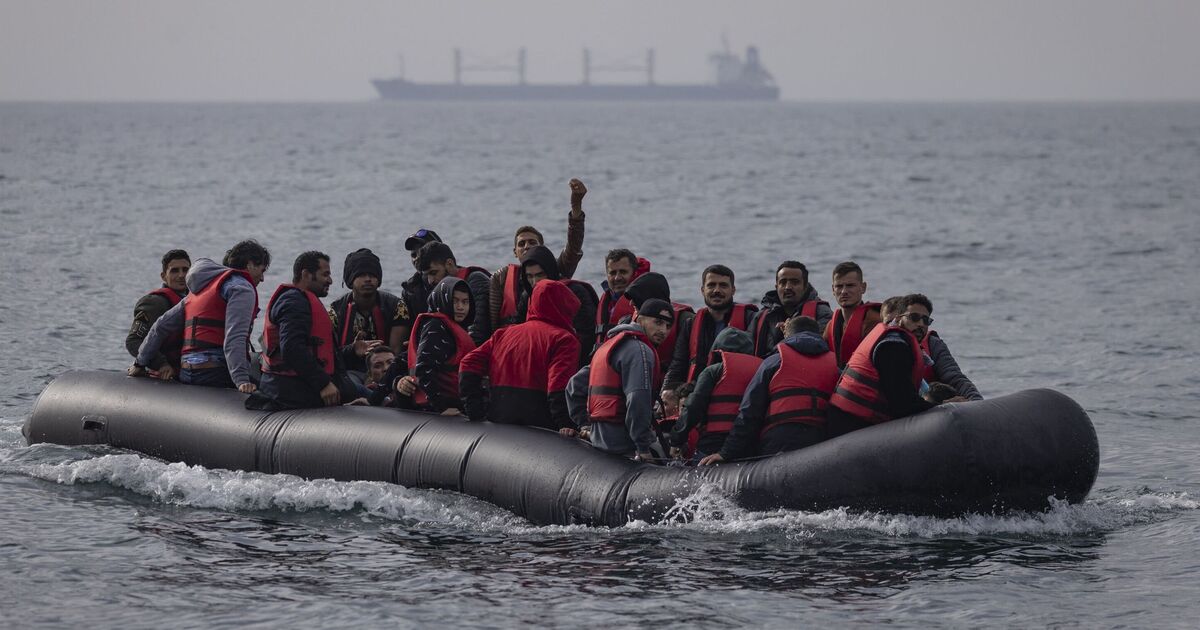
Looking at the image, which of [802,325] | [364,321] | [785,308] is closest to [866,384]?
[802,325]

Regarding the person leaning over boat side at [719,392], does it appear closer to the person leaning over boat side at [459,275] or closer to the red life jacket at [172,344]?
the person leaning over boat side at [459,275]

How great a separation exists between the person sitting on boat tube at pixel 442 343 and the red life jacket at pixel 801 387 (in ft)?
7.27

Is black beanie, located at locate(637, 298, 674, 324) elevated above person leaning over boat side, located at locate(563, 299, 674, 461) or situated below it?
above

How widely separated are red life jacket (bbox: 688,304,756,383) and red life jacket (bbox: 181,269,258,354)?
321 cm

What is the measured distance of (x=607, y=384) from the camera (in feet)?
29.9

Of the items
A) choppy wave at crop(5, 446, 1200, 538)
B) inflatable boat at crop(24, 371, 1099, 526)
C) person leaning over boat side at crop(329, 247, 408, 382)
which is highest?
person leaning over boat side at crop(329, 247, 408, 382)

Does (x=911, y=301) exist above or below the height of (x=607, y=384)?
above

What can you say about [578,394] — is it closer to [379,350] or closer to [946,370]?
[379,350]

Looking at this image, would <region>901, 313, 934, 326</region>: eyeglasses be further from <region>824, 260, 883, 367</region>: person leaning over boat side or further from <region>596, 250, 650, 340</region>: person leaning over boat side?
<region>596, 250, 650, 340</region>: person leaning over boat side

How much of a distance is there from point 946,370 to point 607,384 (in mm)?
2308

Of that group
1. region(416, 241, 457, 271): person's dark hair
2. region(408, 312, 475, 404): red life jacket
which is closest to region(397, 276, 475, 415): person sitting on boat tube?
region(408, 312, 475, 404): red life jacket

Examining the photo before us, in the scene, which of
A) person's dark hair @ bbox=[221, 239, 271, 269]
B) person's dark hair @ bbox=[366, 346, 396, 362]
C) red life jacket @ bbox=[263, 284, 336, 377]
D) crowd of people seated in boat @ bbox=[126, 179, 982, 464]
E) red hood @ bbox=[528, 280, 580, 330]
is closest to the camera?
crowd of people seated in boat @ bbox=[126, 179, 982, 464]

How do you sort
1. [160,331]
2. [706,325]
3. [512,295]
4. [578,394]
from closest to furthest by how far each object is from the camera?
1. [578,394]
2. [706,325]
3. [512,295]
4. [160,331]

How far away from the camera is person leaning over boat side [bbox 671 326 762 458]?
29.6ft
